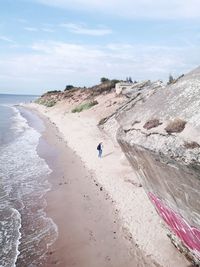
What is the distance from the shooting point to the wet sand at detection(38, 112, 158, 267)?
11.9 meters

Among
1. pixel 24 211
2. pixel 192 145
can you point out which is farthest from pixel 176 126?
pixel 24 211

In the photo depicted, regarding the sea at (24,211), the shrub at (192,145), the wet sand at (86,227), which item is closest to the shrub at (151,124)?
the shrub at (192,145)

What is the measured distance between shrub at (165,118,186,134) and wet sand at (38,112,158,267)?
589 cm

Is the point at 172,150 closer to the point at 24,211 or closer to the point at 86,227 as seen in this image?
the point at 86,227

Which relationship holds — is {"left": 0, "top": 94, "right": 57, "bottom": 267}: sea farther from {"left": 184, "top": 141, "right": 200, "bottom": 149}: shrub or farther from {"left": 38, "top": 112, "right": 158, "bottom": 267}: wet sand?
{"left": 184, "top": 141, "right": 200, "bottom": 149}: shrub

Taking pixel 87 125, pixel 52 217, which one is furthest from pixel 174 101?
pixel 87 125

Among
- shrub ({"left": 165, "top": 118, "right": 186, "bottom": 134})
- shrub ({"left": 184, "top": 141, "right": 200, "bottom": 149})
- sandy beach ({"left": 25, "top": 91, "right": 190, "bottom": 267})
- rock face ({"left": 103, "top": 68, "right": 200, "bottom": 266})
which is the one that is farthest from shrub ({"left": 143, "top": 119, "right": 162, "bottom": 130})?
sandy beach ({"left": 25, "top": 91, "right": 190, "bottom": 267})

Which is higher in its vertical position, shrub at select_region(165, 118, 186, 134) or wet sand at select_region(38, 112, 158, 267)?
shrub at select_region(165, 118, 186, 134)

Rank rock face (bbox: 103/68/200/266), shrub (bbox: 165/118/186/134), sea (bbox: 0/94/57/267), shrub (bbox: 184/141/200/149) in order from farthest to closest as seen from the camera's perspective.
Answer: sea (bbox: 0/94/57/267), shrub (bbox: 165/118/186/134), rock face (bbox: 103/68/200/266), shrub (bbox: 184/141/200/149)

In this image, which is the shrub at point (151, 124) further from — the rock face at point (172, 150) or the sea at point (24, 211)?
the sea at point (24, 211)

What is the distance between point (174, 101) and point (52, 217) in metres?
9.27

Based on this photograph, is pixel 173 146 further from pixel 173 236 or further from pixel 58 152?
pixel 58 152

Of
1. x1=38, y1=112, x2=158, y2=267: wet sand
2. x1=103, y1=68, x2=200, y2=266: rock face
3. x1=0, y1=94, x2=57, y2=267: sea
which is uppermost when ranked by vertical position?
x1=103, y1=68, x2=200, y2=266: rock face

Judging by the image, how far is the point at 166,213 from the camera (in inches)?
374
